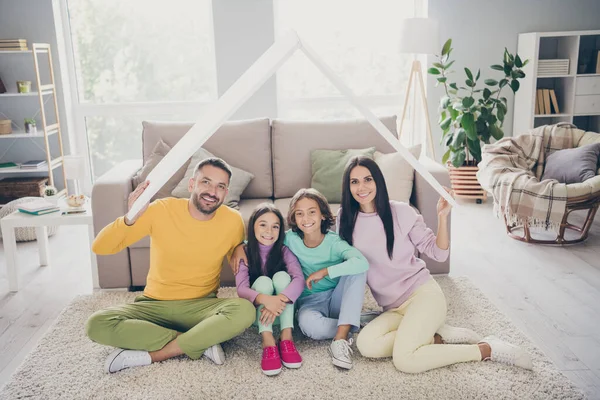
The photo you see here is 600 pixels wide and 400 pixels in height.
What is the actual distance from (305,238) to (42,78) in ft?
11.7

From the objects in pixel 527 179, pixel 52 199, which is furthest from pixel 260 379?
pixel 527 179

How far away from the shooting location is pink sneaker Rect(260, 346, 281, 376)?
2.22 meters

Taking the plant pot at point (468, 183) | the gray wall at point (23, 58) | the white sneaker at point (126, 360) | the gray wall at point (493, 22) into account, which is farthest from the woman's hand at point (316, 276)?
the gray wall at point (23, 58)

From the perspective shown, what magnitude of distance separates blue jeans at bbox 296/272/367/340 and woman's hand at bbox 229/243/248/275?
0.32 metres

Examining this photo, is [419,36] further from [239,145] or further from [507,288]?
[507,288]

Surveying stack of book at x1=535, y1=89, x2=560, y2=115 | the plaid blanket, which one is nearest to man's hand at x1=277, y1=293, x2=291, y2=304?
the plaid blanket

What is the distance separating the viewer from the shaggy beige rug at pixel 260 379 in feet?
6.88

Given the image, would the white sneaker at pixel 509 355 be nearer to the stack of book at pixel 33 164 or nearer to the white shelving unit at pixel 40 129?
the white shelving unit at pixel 40 129

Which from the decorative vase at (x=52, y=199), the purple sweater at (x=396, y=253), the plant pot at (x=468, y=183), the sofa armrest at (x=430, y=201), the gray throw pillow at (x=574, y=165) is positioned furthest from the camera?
the plant pot at (x=468, y=183)

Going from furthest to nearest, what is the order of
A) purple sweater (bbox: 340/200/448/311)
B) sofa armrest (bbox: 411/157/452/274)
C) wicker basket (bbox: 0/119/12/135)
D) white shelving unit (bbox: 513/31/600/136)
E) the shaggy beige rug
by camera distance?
white shelving unit (bbox: 513/31/600/136) < wicker basket (bbox: 0/119/12/135) < sofa armrest (bbox: 411/157/452/274) < purple sweater (bbox: 340/200/448/311) < the shaggy beige rug

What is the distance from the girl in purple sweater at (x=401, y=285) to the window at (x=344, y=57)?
3.17m

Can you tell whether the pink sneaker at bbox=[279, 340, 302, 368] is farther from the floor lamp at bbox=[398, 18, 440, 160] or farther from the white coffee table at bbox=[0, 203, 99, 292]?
the floor lamp at bbox=[398, 18, 440, 160]

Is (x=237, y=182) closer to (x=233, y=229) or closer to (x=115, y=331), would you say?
(x=233, y=229)

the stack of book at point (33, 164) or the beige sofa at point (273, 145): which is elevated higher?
the beige sofa at point (273, 145)
